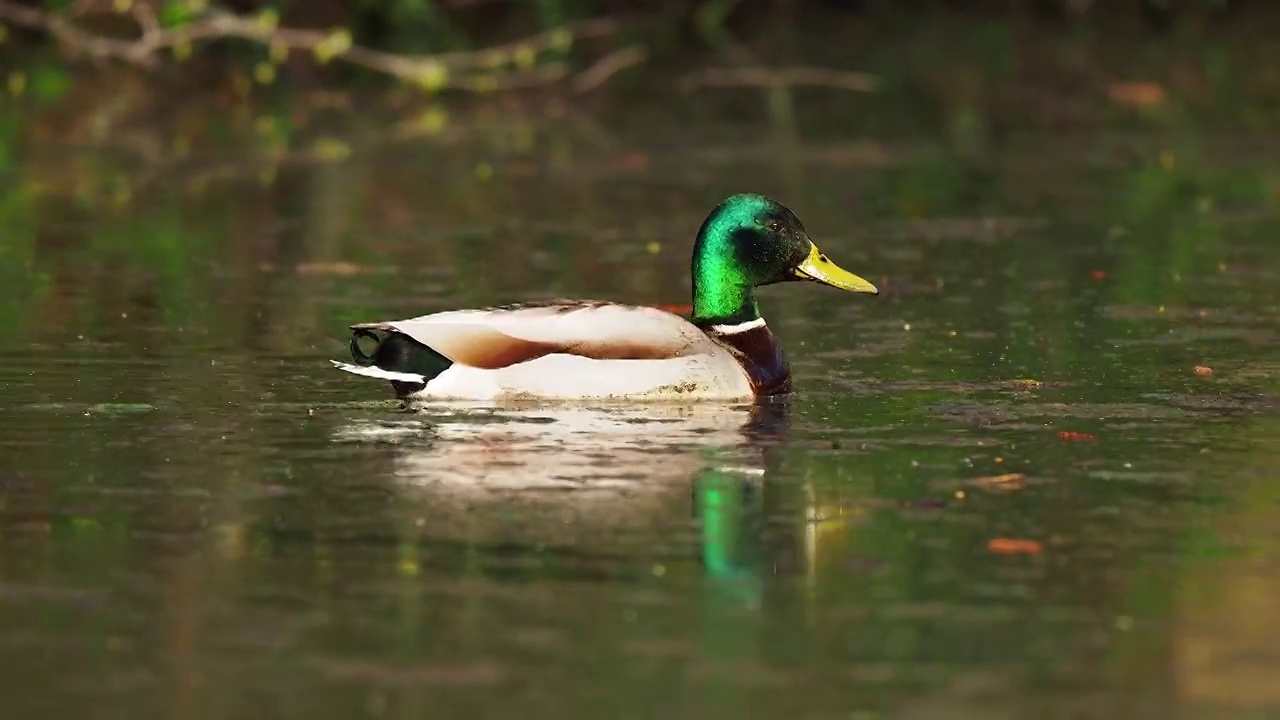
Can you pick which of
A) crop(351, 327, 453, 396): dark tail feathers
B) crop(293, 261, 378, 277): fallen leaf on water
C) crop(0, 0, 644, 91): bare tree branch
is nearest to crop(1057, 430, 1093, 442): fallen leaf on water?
crop(351, 327, 453, 396): dark tail feathers

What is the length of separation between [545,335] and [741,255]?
110cm

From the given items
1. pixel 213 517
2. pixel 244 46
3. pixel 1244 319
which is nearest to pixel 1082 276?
pixel 1244 319

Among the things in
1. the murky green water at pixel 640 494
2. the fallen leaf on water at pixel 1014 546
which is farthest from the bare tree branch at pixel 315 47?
the fallen leaf on water at pixel 1014 546

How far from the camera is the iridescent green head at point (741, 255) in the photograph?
10.9 metres

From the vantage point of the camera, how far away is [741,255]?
36.1ft

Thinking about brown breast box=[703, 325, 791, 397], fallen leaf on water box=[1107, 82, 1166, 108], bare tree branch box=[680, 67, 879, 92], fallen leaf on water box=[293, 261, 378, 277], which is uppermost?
bare tree branch box=[680, 67, 879, 92]

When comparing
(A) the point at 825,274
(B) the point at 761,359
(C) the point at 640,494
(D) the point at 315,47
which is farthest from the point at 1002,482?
(D) the point at 315,47

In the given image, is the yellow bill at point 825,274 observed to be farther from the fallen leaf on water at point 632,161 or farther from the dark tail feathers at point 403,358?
the fallen leaf on water at point 632,161

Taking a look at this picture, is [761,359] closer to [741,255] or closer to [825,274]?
[741,255]

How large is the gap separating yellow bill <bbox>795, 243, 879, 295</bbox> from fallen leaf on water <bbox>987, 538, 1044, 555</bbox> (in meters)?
3.37

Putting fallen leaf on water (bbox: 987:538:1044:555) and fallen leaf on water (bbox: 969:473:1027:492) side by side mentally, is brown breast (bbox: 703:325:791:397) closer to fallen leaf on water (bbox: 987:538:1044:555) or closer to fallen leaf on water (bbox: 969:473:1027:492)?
fallen leaf on water (bbox: 969:473:1027:492)

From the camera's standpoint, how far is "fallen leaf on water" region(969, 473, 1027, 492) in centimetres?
866

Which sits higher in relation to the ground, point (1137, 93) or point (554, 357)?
point (1137, 93)

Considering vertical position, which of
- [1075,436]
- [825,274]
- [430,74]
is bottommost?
[1075,436]
